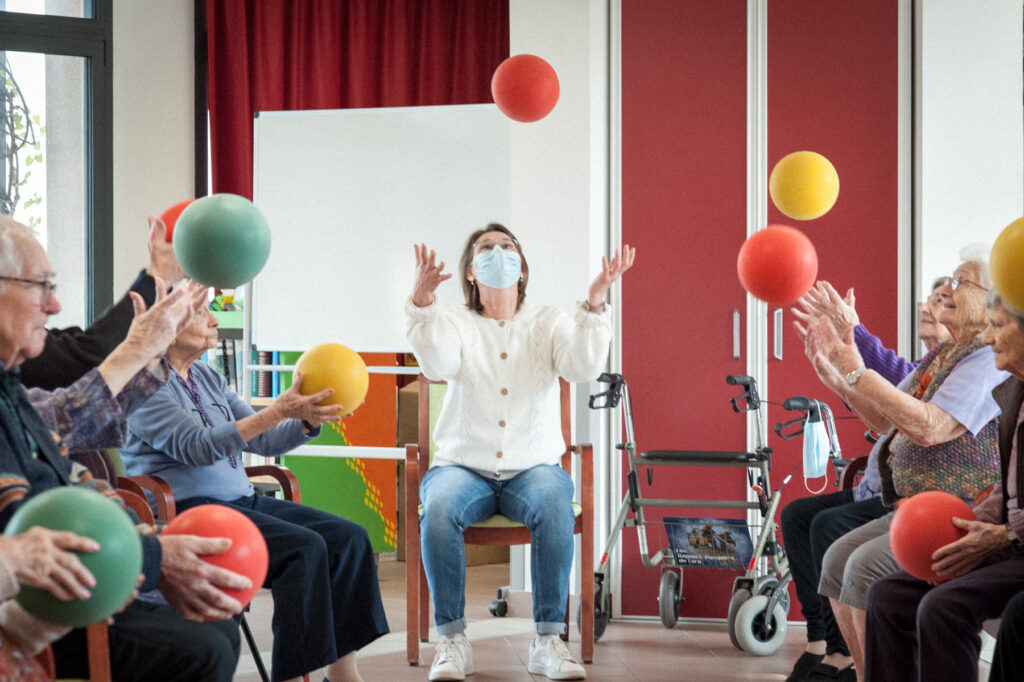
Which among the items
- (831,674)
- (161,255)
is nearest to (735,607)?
(831,674)

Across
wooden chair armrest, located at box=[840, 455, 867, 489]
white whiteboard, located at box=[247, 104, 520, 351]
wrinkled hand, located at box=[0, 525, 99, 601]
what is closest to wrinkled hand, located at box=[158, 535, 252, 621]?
wrinkled hand, located at box=[0, 525, 99, 601]

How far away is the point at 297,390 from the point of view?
7.67 ft

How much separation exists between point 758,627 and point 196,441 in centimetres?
195

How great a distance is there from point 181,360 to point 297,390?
0.44 meters

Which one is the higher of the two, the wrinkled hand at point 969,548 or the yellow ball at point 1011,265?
the yellow ball at point 1011,265

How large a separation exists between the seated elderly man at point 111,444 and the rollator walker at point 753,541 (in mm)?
1889

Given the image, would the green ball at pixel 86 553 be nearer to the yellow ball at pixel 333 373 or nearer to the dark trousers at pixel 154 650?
the dark trousers at pixel 154 650

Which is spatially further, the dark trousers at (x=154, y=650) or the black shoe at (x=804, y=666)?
the black shoe at (x=804, y=666)

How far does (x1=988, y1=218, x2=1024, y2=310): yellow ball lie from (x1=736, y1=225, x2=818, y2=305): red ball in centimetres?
69

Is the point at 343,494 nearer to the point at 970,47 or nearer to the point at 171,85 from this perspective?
the point at 171,85

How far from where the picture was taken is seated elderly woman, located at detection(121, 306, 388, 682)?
8.07ft

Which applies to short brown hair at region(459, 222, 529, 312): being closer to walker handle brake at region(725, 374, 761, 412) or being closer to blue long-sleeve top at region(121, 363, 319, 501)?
walker handle brake at region(725, 374, 761, 412)

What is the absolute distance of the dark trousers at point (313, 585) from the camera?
2.47 metres

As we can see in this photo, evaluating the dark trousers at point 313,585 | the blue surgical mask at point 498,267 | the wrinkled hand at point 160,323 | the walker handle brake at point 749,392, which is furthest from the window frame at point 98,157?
the wrinkled hand at point 160,323
